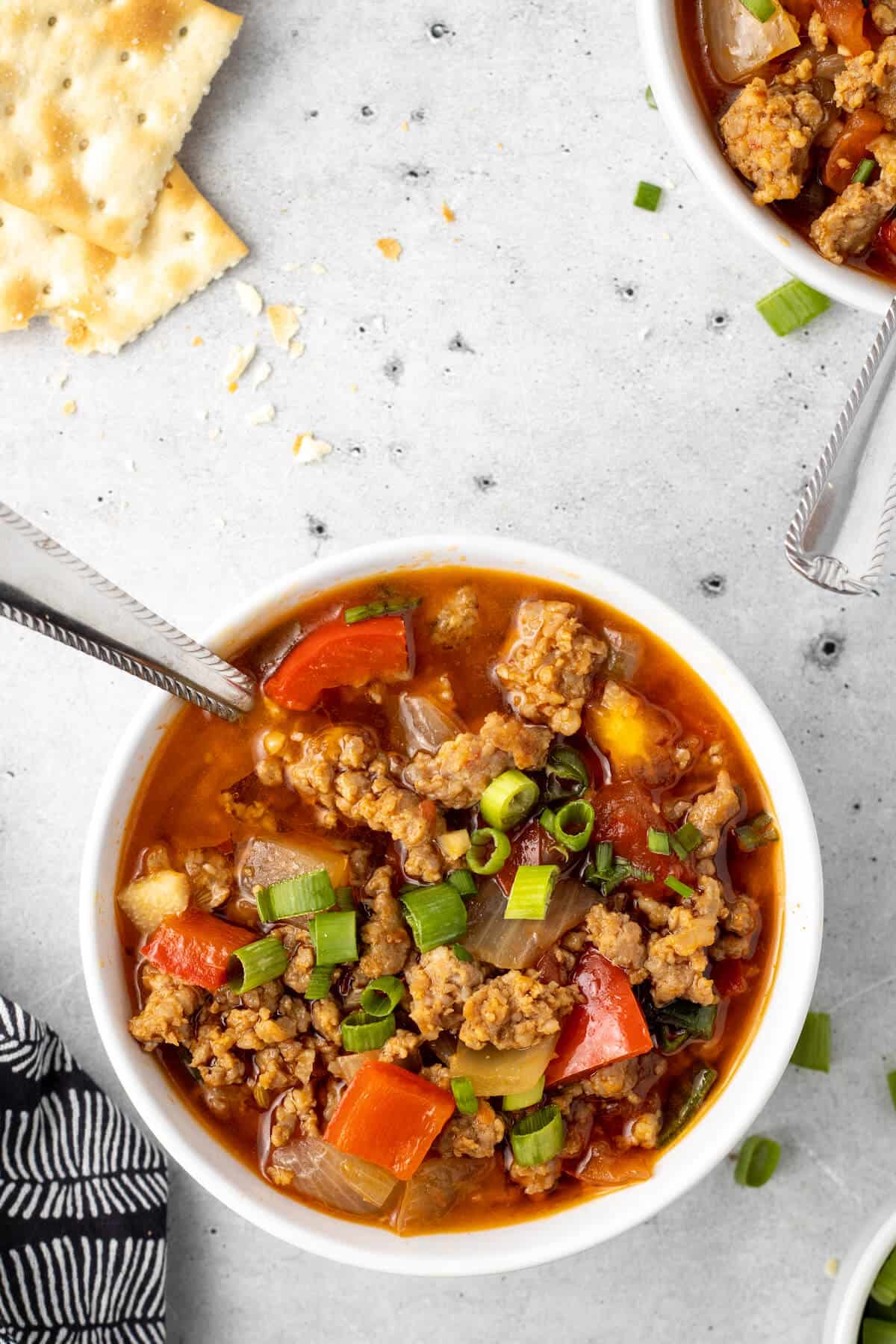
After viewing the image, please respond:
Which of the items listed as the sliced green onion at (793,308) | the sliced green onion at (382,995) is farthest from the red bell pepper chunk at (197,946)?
the sliced green onion at (793,308)

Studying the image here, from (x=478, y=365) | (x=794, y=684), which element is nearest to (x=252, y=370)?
(x=478, y=365)

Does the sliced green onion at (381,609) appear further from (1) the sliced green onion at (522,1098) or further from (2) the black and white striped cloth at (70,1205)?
(2) the black and white striped cloth at (70,1205)

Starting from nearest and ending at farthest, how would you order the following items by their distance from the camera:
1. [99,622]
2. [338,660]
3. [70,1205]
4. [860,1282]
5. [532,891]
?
[99,622]
[532,891]
[338,660]
[860,1282]
[70,1205]

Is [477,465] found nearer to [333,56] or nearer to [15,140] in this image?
[333,56]

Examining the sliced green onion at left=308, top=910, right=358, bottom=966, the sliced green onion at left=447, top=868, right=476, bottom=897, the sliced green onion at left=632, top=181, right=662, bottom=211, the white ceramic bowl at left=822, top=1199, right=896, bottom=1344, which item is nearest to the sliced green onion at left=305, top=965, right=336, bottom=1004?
the sliced green onion at left=308, top=910, right=358, bottom=966

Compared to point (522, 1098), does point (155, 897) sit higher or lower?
higher

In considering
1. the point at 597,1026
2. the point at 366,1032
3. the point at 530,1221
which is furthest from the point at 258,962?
the point at 530,1221

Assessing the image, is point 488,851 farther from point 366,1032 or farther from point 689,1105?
point 689,1105
